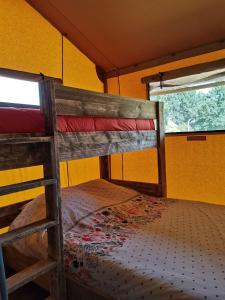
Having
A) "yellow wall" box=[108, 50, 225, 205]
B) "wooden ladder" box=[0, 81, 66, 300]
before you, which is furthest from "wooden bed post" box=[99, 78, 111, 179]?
"wooden ladder" box=[0, 81, 66, 300]

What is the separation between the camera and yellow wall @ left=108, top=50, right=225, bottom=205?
2.81 metres

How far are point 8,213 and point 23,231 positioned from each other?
1004mm

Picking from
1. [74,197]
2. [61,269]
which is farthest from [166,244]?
[74,197]

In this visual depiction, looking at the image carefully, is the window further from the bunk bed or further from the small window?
the small window

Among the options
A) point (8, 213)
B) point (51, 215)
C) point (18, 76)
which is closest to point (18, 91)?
point (18, 76)

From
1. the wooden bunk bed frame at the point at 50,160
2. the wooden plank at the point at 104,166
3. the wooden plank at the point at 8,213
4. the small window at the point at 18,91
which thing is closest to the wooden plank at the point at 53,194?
the wooden bunk bed frame at the point at 50,160

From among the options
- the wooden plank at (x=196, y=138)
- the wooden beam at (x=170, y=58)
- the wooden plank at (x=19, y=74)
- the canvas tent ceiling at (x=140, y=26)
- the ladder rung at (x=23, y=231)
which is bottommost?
the ladder rung at (x=23, y=231)

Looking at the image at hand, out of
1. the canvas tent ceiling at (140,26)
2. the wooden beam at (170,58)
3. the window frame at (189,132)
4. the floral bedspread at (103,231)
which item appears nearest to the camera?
the floral bedspread at (103,231)

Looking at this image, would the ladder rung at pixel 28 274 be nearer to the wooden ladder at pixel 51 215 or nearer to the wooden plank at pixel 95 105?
the wooden ladder at pixel 51 215

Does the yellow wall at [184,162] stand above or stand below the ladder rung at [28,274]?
above

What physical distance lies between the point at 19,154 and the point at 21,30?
6.43ft

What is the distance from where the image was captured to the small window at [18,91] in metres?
2.53

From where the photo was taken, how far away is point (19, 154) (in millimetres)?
1339

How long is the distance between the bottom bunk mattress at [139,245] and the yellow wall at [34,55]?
645 millimetres
